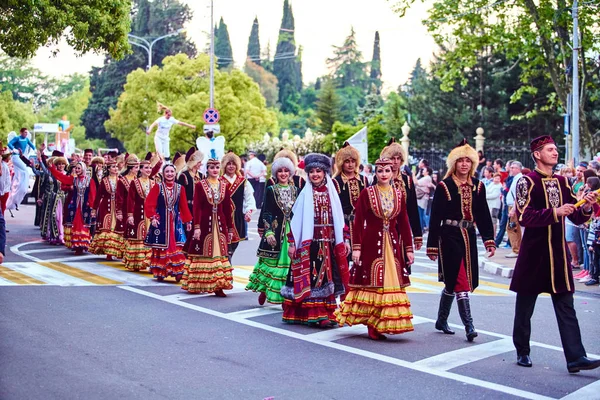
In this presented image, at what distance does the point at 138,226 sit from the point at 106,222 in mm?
1931

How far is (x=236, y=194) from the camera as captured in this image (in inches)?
480

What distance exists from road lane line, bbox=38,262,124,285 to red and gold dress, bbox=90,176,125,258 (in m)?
1.03

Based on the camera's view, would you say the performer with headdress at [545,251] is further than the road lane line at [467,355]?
No

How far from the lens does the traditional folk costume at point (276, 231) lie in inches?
401

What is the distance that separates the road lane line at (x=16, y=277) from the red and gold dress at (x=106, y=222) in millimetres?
1976

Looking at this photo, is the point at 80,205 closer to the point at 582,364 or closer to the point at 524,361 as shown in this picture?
the point at 524,361

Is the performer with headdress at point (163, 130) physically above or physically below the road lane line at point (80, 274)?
above

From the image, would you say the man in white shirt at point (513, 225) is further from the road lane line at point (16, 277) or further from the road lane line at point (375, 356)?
the road lane line at point (16, 277)

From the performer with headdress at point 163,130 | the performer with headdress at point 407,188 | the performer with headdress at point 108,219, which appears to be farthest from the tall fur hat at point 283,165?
the performer with headdress at point 163,130

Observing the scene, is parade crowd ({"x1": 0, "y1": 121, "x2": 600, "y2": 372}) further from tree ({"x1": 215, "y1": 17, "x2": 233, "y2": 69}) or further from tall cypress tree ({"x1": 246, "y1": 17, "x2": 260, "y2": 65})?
tall cypress tree ({"x1": 246, "y1": 17, "x2": 260, "y2": 65})

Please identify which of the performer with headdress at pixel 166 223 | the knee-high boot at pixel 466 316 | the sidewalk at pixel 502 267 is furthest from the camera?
the sidewalk at pixel 502 267

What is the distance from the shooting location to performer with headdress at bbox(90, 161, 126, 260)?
15344 mm

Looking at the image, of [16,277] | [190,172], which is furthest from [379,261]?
[16,277]

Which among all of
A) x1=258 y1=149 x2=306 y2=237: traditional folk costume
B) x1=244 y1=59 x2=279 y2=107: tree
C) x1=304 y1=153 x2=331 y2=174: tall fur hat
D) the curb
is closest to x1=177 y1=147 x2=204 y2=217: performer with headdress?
x1=258 y1=149 x2=306 y2=237: traditional folk costume
